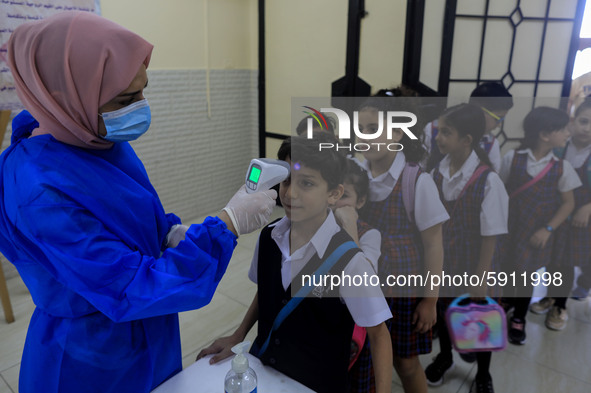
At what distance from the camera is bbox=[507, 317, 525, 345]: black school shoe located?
7.29ft

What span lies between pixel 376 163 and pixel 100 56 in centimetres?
100

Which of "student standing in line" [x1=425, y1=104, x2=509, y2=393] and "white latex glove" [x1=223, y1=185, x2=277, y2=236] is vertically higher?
"white latex glove" [x1=223, y1=185, x2=277, y2=236]

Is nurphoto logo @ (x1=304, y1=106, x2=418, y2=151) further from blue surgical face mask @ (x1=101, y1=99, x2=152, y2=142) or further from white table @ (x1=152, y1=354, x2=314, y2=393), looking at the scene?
white table @ (x1=152, y1=354, x2=314, y2=393)

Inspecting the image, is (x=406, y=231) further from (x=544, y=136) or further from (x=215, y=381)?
(x=544, y=136)

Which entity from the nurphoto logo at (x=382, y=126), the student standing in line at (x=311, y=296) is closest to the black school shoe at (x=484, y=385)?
the student standing in line at (x=311, y=296)

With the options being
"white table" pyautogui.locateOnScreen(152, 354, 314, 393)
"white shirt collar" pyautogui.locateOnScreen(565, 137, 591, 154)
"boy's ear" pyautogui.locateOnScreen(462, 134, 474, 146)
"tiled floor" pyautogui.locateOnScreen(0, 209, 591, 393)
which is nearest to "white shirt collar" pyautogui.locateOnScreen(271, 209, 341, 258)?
"white table" pyautogui.locateOnScreen(152, 354, 314, 393)

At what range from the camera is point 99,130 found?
0.95 meters

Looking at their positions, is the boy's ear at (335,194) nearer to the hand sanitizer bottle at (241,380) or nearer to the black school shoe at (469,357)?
the hand sanitizer bottle at (241,380)

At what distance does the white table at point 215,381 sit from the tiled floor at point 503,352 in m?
1.13

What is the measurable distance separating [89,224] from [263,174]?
40cm

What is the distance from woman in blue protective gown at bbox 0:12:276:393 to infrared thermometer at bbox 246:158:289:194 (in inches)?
2.5

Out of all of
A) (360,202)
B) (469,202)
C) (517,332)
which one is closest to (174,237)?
(360,202)

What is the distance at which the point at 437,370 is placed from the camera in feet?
6.37

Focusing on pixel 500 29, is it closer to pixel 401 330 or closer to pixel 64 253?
pixel 401 330
